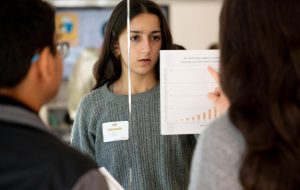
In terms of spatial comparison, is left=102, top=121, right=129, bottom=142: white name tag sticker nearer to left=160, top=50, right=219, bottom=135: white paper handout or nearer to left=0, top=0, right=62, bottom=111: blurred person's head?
left=160, top=50, right=219, bottom=135: white paper handout

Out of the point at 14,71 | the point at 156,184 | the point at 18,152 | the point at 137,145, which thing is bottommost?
the point at 156,184

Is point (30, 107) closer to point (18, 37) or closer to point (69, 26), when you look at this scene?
point (18, 37)

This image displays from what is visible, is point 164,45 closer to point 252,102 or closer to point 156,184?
point 156,184

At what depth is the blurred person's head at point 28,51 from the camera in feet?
2.67

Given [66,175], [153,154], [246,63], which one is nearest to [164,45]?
[153,154]

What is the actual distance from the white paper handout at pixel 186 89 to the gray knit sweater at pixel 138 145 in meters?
0.06

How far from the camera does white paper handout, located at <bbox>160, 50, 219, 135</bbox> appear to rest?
54.0 inches

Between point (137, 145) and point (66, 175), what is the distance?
690 mm

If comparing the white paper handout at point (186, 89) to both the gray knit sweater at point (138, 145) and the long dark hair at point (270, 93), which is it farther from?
the long dark hair at point (270, 93)

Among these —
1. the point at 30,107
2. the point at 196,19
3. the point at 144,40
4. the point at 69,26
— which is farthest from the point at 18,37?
the point at 69,26

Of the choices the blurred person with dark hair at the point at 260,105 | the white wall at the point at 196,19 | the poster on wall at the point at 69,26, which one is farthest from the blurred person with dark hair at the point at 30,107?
the poster on wall at the point at 69,26

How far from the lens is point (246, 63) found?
0.85 metres

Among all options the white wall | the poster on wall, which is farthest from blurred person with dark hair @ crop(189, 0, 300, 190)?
the poster on wall

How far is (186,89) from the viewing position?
139 cm
